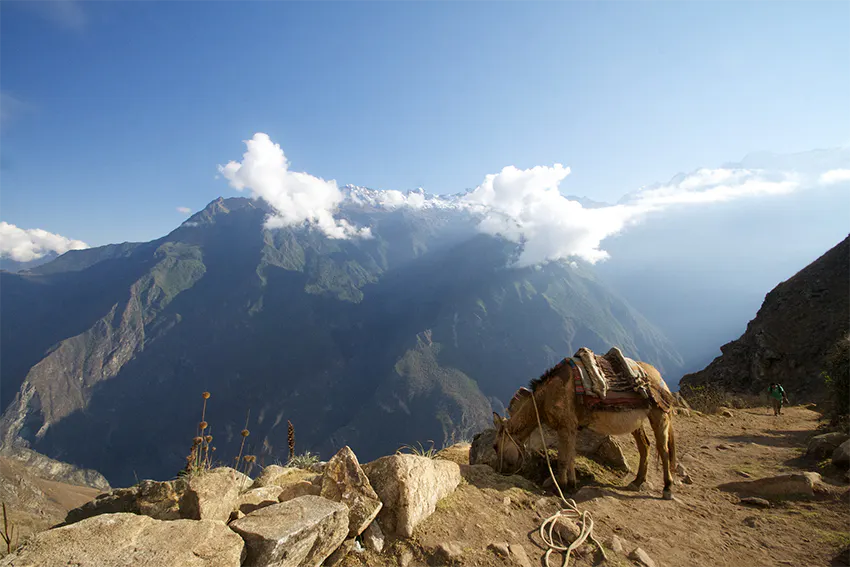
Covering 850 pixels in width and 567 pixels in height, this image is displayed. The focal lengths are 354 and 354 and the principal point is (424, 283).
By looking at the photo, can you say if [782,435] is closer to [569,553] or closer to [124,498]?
[569,553]

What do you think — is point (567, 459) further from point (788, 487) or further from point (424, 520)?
point (788, 487)

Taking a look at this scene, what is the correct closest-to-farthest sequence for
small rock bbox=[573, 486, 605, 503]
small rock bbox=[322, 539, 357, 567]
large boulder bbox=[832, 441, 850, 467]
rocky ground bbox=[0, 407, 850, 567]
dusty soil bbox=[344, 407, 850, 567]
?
rocky ground bbox=[0, 407, 850, 567]
small rock bbox=[322, 539, 357, 567]
dusty soil bbox=[344, 407, 850, 567]
small rock bbox=[573, 486, 605, 503]
large boulder bbox=[832, 441, 850, 467]

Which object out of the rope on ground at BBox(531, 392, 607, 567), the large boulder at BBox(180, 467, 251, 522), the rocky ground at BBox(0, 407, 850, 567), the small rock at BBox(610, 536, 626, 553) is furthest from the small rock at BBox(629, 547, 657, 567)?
the large boulder at BBox(180, 467, 251, 522)

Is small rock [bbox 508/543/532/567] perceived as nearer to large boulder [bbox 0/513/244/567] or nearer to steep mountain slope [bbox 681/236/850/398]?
large boulder [bbox 0/513/244/567]

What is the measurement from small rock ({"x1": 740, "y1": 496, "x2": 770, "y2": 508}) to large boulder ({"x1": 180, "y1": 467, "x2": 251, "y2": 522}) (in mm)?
8999

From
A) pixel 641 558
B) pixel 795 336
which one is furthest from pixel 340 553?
pixel 795 336

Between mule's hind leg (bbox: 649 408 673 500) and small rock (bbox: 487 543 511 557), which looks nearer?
small rock (bbox: 487 543 511 557)

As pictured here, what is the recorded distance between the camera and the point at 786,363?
27172mm

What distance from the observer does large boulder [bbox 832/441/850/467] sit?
7.64 meters

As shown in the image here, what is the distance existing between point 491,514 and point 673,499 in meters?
4.21

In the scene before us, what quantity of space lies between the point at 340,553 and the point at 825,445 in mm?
12110

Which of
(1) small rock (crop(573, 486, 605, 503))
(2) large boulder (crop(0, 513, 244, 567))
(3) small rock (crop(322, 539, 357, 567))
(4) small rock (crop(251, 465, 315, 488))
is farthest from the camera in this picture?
(1) small rock (crop(573, 486, 605, 503))

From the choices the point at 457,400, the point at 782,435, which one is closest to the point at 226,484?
the point at 782,435

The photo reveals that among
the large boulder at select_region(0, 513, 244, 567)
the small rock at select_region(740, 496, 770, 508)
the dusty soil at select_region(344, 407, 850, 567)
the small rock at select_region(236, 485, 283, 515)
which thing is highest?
the large boulder at select_region(0, 513, 244, 567)
